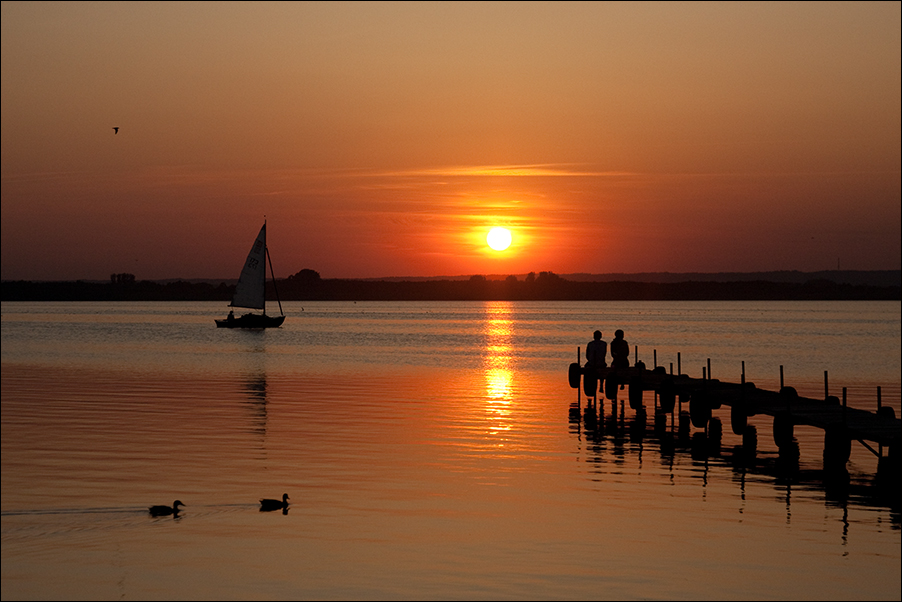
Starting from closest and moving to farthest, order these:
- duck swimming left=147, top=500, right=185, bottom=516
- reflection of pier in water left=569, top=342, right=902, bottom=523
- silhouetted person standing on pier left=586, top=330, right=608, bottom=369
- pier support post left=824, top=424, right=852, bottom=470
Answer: duck swimming left=147, top=500, right=185, bottom=516 → reflection of pier in water left=569, top=342, right=902, bottom=523 → pier support post left=824, top=424, right=852, bottom=470 → silhouetted person standing on pier left=586, top=330, right=608, bottom=369

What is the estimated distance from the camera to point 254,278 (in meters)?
110

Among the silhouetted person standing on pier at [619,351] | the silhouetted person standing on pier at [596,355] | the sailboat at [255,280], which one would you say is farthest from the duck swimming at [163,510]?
the sailboat at [255,280]

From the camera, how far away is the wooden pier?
25.0m

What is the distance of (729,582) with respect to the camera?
15.6 meters

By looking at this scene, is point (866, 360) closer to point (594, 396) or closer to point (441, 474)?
point (594, 396)

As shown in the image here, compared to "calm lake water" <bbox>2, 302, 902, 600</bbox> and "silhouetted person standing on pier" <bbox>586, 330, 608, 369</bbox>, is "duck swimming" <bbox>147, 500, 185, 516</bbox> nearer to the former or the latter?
"calm lake water" <bbox>2, 302, 902, 600</bbox>

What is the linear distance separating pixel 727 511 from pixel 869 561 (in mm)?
4005

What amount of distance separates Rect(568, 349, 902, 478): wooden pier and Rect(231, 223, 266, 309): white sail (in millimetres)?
69100

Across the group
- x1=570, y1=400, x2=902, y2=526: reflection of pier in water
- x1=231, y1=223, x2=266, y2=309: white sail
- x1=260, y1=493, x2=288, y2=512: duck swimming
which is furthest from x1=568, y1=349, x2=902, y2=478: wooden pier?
x1=231, y1=223, x2=266, y2=309: white sail

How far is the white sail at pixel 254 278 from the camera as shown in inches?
4304

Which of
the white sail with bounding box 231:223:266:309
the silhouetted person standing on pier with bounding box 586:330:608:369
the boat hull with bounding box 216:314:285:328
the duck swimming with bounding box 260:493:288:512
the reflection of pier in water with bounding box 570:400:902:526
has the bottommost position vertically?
the reflection of pier in water with bounding box 570:400:902:526

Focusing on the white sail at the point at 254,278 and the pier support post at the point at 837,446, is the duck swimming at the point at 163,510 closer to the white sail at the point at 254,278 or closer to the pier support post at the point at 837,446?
the pier support post at the point at 837,446

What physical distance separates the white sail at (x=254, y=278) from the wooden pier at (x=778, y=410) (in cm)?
6910

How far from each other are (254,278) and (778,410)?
86.3m
